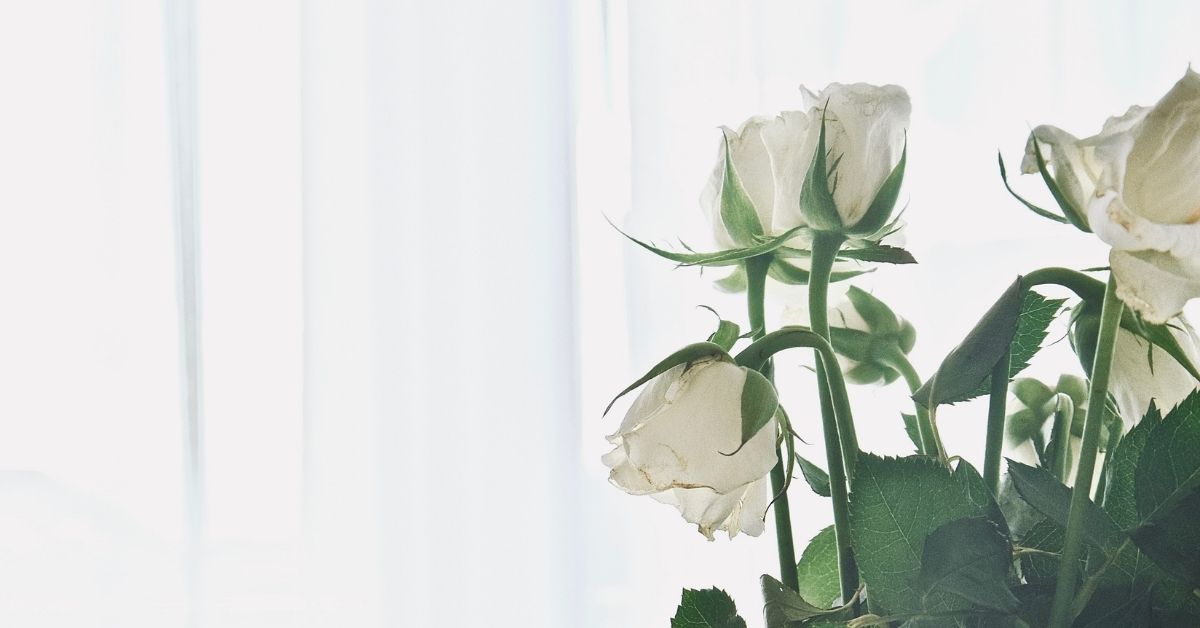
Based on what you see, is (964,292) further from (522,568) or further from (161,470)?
(161,470)

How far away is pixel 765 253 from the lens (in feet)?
0.95

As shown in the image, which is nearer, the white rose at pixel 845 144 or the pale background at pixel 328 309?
the white rose at pixel 845 144

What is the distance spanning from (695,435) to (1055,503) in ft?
0.33

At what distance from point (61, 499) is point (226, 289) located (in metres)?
0.34

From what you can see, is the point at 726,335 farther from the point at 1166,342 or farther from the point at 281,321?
the point at 281,321

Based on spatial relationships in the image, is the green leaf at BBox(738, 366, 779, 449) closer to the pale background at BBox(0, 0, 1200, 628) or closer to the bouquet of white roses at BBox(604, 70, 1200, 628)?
the bouquet of white roses at BBox(604, 70, 1200, 628)

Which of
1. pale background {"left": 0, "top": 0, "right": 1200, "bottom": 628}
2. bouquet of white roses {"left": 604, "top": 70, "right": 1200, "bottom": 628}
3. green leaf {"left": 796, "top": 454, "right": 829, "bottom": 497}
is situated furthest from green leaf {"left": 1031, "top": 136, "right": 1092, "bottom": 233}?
pale background {"left": 0, "top": 0, "right": 1200, "bottom": 628}

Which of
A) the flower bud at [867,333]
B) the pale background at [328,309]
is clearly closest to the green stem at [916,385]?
the flower bud at [867,333]

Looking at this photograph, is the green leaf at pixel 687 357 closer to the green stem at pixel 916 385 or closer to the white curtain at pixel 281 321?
the green stem at pixel 916 385

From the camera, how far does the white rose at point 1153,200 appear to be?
0.22 meters

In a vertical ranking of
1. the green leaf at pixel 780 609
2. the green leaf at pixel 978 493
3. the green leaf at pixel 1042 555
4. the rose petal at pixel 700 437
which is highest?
the rose petal at pixel 700 437

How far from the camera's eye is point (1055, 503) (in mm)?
242

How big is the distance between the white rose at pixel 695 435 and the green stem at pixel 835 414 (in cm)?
3

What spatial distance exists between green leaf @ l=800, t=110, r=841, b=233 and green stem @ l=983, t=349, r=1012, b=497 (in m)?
0.06
